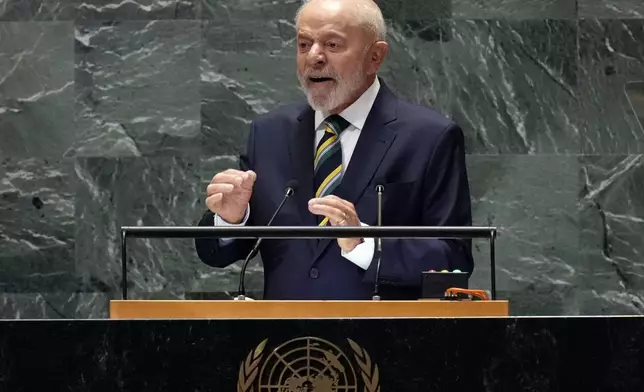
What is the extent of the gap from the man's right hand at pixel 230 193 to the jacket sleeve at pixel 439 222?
455 mm

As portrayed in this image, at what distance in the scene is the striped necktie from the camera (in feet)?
13.4

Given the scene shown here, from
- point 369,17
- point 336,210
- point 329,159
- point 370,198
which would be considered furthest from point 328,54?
point 336,210

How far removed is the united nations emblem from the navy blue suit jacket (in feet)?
3.25

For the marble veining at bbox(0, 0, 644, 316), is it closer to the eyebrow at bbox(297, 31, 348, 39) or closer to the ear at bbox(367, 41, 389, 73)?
the ear at bbox(367, 41, 389, 73)

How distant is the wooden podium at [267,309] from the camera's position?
2.87 metres

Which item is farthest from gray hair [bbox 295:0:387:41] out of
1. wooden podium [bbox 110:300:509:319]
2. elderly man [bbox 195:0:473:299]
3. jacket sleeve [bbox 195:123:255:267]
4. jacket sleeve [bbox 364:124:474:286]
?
wooden podium [bbox 110:300:509:319]

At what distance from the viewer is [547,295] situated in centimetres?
566

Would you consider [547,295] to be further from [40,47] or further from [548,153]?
[40,47]

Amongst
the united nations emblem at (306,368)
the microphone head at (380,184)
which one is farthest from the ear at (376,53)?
the united nations emblem at (306,368)

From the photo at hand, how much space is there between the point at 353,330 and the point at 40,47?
3.39 meters

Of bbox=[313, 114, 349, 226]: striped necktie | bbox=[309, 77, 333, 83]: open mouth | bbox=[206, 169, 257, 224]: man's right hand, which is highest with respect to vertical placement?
bbox=[309, 77, 333, 83]: open mouth

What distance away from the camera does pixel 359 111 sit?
425cm

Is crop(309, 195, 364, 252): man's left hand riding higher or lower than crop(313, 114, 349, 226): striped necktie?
lower

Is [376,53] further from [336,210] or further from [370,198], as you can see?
[336,210]
